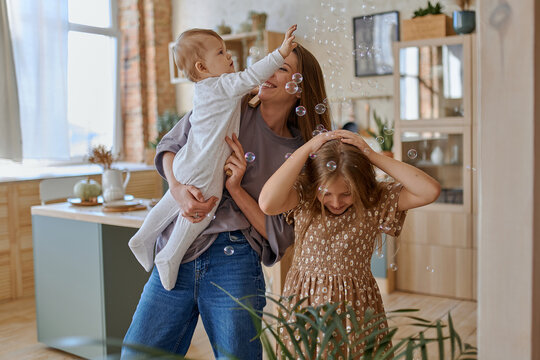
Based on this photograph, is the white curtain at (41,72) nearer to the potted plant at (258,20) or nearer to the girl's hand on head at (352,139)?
the potted plant at (258,20)

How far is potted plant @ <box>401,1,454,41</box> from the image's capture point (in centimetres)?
424

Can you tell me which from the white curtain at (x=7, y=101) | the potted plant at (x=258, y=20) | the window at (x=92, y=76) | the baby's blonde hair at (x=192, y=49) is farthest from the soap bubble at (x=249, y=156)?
the window at (x=92, y=76)

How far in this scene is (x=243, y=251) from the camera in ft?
4.79

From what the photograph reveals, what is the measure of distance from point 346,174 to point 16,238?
360 cm

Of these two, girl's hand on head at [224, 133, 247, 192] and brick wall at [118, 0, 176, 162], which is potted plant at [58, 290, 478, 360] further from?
brick wall at [118, 0, 176, 162]

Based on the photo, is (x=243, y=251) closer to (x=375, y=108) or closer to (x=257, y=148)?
(x=257, y=148)

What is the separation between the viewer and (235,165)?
4.73 ft

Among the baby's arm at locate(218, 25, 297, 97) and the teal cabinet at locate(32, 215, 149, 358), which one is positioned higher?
the baby's arm at locate(218, 25, 297, 97)

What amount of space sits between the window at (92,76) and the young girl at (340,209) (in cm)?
441

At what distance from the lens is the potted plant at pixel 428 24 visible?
4.24 metres

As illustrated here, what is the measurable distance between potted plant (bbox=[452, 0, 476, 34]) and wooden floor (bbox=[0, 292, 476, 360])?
1843mm

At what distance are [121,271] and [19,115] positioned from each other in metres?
2.44

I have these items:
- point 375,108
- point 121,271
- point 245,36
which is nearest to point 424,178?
point 121,271

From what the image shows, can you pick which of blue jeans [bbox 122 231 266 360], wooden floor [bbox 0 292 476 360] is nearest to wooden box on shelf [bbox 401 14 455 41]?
wooden floor [bbox 0 292 476 360]
